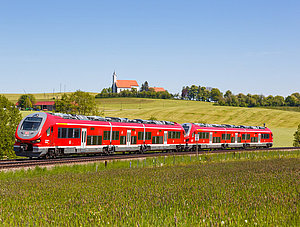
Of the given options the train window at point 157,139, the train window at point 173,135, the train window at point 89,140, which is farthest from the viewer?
the train window at point 173,135

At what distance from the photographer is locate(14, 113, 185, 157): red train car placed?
2697 centimetres

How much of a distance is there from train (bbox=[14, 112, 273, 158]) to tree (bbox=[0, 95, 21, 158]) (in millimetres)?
20062

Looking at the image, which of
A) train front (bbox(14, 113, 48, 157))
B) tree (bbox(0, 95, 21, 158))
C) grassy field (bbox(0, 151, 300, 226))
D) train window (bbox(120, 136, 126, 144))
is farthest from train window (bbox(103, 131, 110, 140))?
tree (bbox(0, 95, 21, 158))

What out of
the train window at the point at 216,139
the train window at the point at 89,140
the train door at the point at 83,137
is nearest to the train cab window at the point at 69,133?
the train door at the point at 83,137

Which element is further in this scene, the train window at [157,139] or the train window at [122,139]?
the train window at [157,139]

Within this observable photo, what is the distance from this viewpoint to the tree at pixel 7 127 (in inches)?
1879

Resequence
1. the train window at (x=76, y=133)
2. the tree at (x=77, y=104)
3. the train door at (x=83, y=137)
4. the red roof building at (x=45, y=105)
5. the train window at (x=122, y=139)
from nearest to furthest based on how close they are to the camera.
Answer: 1. the train window at (x=76, y=133)
2. the train door at (x=83, y=137)
3. the train window at (x=122, y=139)
4. the tree at (x=77, y=104)
5. the red roof building at (x=45, y=105)

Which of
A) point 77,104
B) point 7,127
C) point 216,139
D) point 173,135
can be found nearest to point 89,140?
point 173,135

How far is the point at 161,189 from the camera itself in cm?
1109

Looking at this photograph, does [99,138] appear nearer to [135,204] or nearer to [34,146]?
[34,146]

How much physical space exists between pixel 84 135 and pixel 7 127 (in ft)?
77.2

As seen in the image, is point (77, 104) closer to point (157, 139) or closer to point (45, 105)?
point (157, 139)

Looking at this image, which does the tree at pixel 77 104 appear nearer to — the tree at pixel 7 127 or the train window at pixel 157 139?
the tree at pixel 7 127

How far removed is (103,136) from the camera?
107 feet
